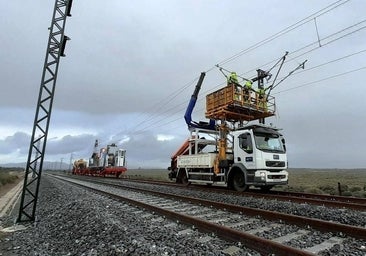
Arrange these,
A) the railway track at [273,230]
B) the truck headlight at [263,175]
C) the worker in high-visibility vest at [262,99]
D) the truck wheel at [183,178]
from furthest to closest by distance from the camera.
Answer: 1. the truck wheel at [183,178]
2. the worker in high-visibility vest at [262,99]
3. the truck headlight at [263,175]
4. the railway track at [273,230]

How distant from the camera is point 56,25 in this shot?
39.1 feet

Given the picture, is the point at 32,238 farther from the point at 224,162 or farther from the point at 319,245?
the point at 224,162

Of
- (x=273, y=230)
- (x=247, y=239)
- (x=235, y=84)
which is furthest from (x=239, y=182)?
(x=247, y=239)

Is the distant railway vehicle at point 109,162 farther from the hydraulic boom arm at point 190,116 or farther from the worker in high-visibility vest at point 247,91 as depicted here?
the worker in high-visibility vest at point 247,91

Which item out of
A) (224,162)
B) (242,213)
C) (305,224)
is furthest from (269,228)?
(224,162)

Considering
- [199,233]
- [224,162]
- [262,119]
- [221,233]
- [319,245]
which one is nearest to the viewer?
[319,245]

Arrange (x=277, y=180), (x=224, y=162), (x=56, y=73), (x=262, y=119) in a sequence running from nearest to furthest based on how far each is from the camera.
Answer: (x=56, y=73)
(x=277, y=180)
(x=224, y=162)
(x=262, y=119)

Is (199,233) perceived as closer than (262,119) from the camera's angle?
Yes

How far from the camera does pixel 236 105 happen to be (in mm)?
18438

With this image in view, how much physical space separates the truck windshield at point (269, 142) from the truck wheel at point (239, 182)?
173cm

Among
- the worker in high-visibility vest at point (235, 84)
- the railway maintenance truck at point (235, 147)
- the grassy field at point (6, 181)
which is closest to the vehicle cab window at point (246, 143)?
the railway maintenance truck at point (235, 147)

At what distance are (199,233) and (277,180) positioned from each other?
888 centimetres

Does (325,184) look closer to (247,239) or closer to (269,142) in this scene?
(269,142)

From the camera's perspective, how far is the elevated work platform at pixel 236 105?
18.5 m
